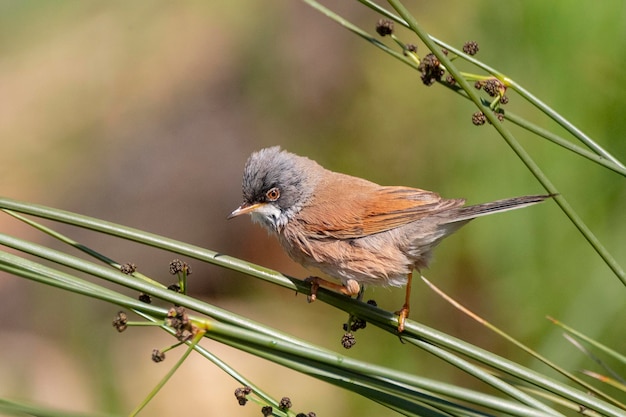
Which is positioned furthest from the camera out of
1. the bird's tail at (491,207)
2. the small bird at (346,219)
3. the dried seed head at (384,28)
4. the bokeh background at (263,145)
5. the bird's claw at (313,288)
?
the bokeh background at (263,145)

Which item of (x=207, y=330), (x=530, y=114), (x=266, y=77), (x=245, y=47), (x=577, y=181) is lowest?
(x=207, y=330)

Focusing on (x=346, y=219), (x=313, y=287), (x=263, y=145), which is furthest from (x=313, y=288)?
(x=263, y=145)

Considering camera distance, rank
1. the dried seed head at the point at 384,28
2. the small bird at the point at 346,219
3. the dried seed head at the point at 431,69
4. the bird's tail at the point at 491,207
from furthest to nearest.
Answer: the small bird at the point at 346,219 → the dried seed head at the point at 384,28 → the bird's tail at the point at 491,207 → the dried seed head at the point at 431,69

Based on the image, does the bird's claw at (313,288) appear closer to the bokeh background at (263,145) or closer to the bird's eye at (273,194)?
the bird's eye at (273,194)

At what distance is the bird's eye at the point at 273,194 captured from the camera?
13.8ft

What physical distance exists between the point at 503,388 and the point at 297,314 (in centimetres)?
470

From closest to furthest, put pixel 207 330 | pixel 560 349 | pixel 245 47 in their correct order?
pixel 207 330 → pixel 560 349 → pixel 245 47

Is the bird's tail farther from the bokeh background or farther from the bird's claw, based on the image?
the bokeh background

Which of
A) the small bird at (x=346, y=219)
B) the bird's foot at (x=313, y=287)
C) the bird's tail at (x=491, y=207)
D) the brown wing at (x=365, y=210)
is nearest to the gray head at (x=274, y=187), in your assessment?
the small bird at (x=346, y=219)

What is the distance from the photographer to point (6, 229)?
8328 millimetres

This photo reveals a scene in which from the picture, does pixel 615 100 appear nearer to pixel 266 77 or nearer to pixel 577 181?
pixel 577 181

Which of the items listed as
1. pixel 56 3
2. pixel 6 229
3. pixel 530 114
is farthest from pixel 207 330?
pixel 56 3

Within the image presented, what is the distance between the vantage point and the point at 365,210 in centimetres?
405

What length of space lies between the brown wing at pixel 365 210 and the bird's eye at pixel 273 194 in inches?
7.1
